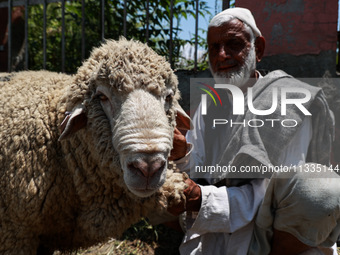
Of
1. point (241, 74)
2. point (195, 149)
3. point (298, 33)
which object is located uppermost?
point (298, 33)

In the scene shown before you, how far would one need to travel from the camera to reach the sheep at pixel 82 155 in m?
1.87

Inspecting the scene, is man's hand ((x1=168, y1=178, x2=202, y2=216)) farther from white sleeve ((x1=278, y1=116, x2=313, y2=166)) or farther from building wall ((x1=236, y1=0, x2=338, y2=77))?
building wall ((x1=236, y1=0, x2=338, y2=77))

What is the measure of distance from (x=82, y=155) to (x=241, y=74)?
4.89ft

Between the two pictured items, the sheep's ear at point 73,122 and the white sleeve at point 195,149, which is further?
the white sleeve at point 195,149

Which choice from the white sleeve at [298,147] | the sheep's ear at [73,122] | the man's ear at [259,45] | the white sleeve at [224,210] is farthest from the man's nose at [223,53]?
the sheep's ear at [73,122]

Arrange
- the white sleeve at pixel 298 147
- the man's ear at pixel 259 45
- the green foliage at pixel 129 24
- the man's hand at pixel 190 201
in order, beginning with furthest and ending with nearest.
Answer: the green foliage at pixel 129 24, the man's ear at pixel 259 45, the white sleeve at pixel 298 147, the man's hand at pixel 190 201

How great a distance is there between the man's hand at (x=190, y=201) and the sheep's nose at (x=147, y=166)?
543 millimetres

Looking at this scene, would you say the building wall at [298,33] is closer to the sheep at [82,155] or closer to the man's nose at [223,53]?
the man's nose at [223,53]

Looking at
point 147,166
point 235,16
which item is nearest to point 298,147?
point 235,16

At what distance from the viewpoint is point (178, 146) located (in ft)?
7.72

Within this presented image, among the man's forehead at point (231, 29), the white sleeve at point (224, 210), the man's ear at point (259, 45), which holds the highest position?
the man's forehead at point (231, 29)

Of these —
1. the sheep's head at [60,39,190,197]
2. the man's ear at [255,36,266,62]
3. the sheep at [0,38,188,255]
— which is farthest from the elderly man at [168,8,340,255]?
the sheep's head at [60,39,190,197]

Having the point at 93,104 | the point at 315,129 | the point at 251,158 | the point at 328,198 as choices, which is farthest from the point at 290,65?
the point at 93,104

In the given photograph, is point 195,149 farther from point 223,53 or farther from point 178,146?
point 223,53
